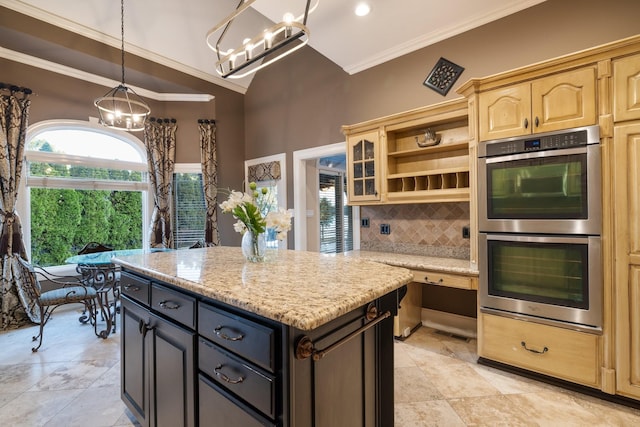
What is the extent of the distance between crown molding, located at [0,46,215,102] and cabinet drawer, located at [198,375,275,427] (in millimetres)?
4760

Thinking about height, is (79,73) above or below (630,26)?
above

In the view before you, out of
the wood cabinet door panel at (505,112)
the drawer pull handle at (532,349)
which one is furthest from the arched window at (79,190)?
the drawer pull handle at (532,349)

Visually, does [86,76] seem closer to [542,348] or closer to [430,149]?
[430,149]

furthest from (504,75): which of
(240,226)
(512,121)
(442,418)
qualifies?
(442,418)

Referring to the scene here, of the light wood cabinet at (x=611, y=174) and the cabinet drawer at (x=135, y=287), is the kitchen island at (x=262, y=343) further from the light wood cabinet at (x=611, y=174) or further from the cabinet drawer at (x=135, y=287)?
the light wood cabinet at (x=611, y=174)

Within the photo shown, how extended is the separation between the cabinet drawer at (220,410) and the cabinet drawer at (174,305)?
0.83 feet

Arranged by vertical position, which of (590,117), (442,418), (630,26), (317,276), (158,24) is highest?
(158,24)

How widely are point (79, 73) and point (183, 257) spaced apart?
12.8 feet

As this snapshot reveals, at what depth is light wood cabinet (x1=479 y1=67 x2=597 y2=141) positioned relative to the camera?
196 centimetres

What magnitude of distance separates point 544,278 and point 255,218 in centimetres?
214

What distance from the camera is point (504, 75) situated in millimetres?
2236

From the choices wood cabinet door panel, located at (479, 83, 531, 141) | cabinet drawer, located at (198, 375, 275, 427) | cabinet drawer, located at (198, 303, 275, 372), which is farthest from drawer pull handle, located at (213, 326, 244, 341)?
wood cabinet door panel, located at (479, 83, 531, 141)

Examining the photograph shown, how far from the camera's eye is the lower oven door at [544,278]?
195cm

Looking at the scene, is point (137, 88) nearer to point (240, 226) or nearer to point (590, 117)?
point (240, 226)
